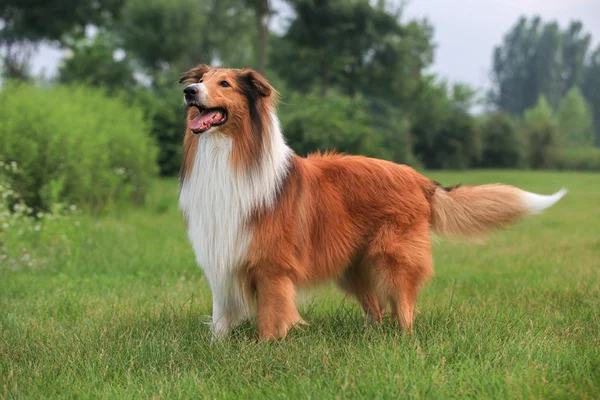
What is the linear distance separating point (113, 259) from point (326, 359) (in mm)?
4768

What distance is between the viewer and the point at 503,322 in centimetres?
476

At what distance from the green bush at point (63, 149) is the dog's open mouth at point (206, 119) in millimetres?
5652

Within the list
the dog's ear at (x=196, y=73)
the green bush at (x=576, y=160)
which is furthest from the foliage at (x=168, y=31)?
the dog's ear at (x=196, y=73)

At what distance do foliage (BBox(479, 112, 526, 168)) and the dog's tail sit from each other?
3990cm

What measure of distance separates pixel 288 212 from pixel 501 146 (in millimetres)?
41512

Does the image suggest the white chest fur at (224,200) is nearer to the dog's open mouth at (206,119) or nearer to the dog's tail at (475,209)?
the dog's open mouth at (206,119)

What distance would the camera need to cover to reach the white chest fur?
4.40 m

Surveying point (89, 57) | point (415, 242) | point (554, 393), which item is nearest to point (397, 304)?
point (415, 242)

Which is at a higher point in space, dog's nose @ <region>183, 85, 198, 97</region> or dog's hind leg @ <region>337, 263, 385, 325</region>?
dog's nose @ <region>183, 85, 198, 97</region>

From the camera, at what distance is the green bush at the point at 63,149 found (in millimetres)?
9617

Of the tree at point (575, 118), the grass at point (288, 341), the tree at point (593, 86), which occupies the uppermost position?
the tree at point (593, 86)

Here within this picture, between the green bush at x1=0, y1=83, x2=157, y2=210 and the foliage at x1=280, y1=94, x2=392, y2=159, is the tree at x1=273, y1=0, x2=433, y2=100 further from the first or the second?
the green bush at x1=0, y1=83, x2=157, y2=210

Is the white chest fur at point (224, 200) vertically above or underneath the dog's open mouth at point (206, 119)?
underneath

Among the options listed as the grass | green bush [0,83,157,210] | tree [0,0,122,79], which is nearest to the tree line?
tree [0,0,122,79]
